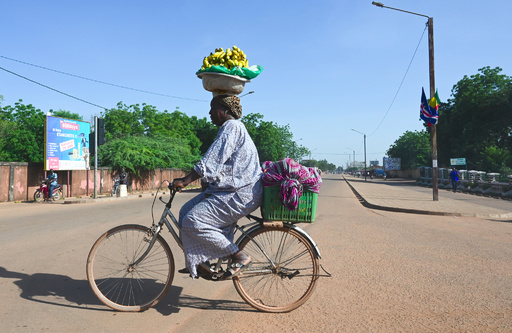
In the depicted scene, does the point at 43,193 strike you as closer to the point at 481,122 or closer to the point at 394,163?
the point at 481,122

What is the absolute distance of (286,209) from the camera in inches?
120

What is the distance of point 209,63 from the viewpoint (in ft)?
10.9

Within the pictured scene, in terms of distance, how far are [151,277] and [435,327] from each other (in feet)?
8.88

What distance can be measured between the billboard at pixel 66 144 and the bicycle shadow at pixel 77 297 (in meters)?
16.8

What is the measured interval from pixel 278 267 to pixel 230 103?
155cm

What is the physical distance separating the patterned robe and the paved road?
1.93 ft

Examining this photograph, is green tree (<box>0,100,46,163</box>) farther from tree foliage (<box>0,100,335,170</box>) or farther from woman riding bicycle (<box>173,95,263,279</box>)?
woman riding bicycle (<box>173,95,263,279</box>)

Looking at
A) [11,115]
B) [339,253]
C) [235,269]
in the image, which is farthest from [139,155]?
[235,269]

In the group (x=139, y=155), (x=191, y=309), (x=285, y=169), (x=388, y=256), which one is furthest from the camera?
(x=139, y=155)

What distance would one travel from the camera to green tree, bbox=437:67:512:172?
129ft

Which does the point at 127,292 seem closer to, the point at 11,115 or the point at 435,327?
the point at 435,327

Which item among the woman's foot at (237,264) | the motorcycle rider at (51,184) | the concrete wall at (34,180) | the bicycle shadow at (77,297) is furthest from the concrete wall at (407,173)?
the woman's foot at (237,264)

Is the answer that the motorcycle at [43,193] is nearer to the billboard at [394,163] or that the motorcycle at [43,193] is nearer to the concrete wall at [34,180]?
the concrete wall at [34,180]

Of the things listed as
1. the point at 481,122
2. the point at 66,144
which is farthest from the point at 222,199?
the point at 481,122
